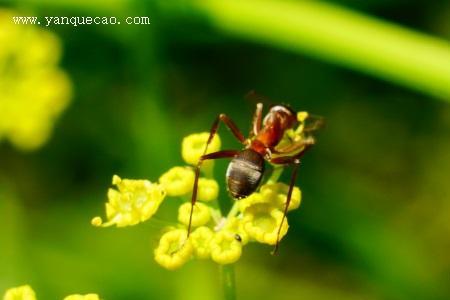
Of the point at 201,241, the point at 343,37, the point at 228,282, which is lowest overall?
the point at 228,282

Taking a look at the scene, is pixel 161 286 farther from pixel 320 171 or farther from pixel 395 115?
pixel 395 115

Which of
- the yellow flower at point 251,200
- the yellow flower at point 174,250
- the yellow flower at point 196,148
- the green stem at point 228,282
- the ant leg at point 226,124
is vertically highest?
the ant leg at point 226,124

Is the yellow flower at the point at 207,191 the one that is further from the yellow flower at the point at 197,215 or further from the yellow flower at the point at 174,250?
the yellow flower at the point at 174,250

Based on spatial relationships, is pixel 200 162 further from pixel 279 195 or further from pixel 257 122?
pixel 257 122

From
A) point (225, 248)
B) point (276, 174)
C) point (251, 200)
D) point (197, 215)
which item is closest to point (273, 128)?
point (276, 174)

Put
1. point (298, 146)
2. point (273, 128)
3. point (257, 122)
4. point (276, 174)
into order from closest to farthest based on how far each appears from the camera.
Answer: point (276, 174) → point (298, 146) → point (273, 128) → point (257, 122)

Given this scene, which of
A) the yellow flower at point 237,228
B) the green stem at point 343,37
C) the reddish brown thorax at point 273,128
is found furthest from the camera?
the green stem at point 343,37

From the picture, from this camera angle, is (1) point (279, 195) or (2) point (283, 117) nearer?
(1) point (279, 195)

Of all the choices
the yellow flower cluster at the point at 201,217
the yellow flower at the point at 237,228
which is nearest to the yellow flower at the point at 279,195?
the yellow flower cluster at the point at 201,217

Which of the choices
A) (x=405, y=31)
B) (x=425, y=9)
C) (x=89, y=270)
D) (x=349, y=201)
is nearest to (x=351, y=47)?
(x=405, y=31)
